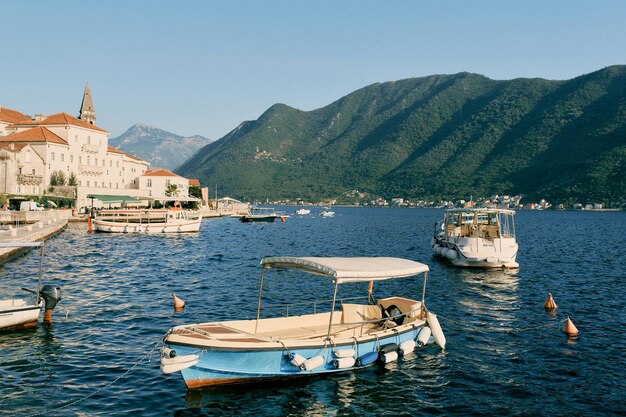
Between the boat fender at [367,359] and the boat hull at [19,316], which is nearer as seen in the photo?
the boat fender at [367,359]

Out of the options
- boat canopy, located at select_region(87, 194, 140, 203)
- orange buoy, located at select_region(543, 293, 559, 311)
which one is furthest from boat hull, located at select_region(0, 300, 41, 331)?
boat canopy, located at select_region(87, 194, 140, 203)

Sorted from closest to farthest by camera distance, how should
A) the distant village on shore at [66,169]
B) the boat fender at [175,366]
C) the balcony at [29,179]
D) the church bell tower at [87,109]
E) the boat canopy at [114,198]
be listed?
the boat fender at [175,366] → the distant village on shore at [66,169] → the balcony at [29,179] → the boat canopy at [114,198] → the church bell tower at [87,109]

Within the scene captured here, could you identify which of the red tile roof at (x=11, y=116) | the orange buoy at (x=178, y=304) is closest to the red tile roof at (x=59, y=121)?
the red tile roof at (x=11, y=116)

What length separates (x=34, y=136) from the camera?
9469 cm

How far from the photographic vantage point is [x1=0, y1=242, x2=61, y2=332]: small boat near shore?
20.1 m

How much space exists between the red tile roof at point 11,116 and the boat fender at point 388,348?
113 metres

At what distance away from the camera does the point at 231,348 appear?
46.1ft

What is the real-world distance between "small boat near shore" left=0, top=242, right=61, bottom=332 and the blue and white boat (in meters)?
9.50

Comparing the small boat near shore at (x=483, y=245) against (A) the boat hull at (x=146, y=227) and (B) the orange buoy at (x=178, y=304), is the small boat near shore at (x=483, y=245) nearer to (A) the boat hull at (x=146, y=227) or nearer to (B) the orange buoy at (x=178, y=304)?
(B) the orange buoy at (x=178, y=304)

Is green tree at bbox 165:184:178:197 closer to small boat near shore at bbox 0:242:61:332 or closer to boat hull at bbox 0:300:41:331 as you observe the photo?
small boat near shore at bbox 0:242:61:332

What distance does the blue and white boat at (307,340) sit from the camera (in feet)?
46.4

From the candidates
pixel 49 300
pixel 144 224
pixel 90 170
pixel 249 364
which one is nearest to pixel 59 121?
pixel 90 170

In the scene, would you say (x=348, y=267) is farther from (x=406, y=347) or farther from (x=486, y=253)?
(x=486, y=253)

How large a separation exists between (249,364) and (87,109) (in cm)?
13281
